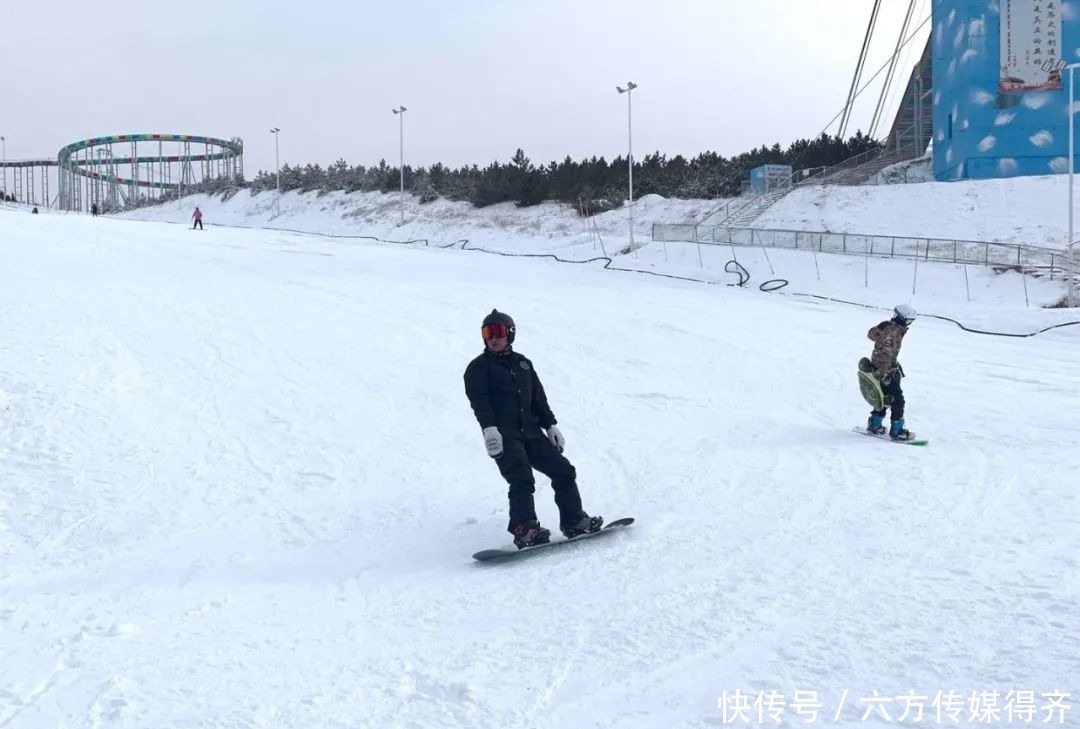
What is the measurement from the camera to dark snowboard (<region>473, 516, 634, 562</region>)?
609 centimetres

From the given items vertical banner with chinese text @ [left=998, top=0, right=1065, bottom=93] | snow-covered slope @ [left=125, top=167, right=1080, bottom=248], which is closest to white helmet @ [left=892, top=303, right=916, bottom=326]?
snow-covered slope @ [left=125, top=167, right=1080, bottom=248]

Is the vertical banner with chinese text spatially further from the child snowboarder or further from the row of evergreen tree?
the child snowboarder

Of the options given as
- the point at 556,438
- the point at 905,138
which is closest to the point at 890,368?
the point at 556,438

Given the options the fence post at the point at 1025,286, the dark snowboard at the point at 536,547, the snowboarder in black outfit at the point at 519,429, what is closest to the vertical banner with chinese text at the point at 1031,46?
the fence post at the point at 1025,286

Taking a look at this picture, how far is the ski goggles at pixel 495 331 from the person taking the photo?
6.26 m

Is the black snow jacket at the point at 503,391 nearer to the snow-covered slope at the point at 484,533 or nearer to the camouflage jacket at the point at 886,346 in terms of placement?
the snow-covered slope at the point at 484,533

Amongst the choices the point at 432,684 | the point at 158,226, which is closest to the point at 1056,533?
the point at 432,684

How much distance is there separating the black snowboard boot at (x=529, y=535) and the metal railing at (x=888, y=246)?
68.5ft

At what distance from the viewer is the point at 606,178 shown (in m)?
55.1

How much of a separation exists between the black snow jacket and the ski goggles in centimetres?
15

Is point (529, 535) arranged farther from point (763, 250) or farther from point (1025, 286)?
point (763, 250)

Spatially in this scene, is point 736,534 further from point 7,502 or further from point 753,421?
point 7,502

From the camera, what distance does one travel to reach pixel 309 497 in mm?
7688

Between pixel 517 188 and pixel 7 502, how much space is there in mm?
48464
